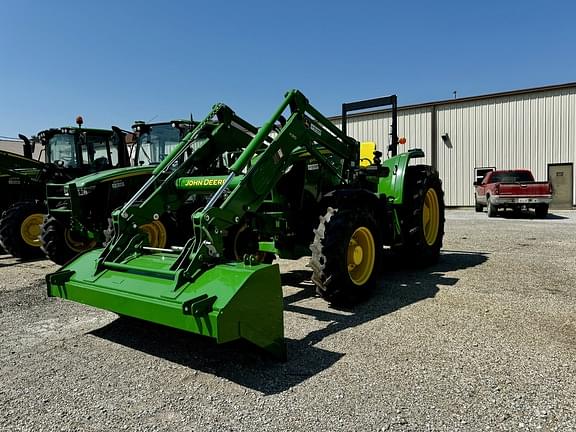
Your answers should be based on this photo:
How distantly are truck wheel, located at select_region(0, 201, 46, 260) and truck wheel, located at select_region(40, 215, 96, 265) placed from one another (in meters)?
1.00

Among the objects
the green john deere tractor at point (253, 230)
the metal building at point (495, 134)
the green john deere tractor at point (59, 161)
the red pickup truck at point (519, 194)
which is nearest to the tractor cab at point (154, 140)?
the green john deere tractor at point (59, 161)

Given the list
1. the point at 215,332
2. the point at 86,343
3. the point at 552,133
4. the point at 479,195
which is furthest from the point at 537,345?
the point at 552,133

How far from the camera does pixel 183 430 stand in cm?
295

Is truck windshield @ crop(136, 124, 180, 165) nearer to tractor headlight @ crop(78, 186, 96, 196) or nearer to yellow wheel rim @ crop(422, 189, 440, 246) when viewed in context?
tractor headlight @ crop(78, 186, 96, 196)

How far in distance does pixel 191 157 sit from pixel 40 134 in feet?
20.5

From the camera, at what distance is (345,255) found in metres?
5.23

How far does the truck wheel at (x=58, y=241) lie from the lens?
8359mm

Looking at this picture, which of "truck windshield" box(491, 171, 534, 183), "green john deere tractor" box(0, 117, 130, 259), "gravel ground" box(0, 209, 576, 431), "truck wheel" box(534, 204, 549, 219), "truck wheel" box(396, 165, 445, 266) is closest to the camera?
"gravel ground" box(0, 209, 576, 431)

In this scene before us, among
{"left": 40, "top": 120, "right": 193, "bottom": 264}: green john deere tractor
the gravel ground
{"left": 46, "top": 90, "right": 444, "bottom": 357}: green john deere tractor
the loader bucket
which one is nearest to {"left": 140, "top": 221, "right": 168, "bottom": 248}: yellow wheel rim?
{"left": 40, "top": 120, "right": 193, "bottom": 264}: green john deere tractor

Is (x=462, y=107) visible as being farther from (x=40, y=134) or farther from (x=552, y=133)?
(x=40, y=134)

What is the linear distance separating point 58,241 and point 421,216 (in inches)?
236

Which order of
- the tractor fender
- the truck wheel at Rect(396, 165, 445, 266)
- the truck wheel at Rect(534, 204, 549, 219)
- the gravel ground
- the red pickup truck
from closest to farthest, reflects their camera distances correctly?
the gravel ground < the tractor fender < the truck wheel at Rect(396, 165, 445, 266) < the red pickup truck < the truck wheel at Rect(534, 204, 549, 219)

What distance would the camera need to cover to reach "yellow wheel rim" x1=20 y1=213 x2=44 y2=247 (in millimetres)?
9430

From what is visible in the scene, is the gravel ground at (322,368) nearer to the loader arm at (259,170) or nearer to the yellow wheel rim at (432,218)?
the loader arm at (259,170)
